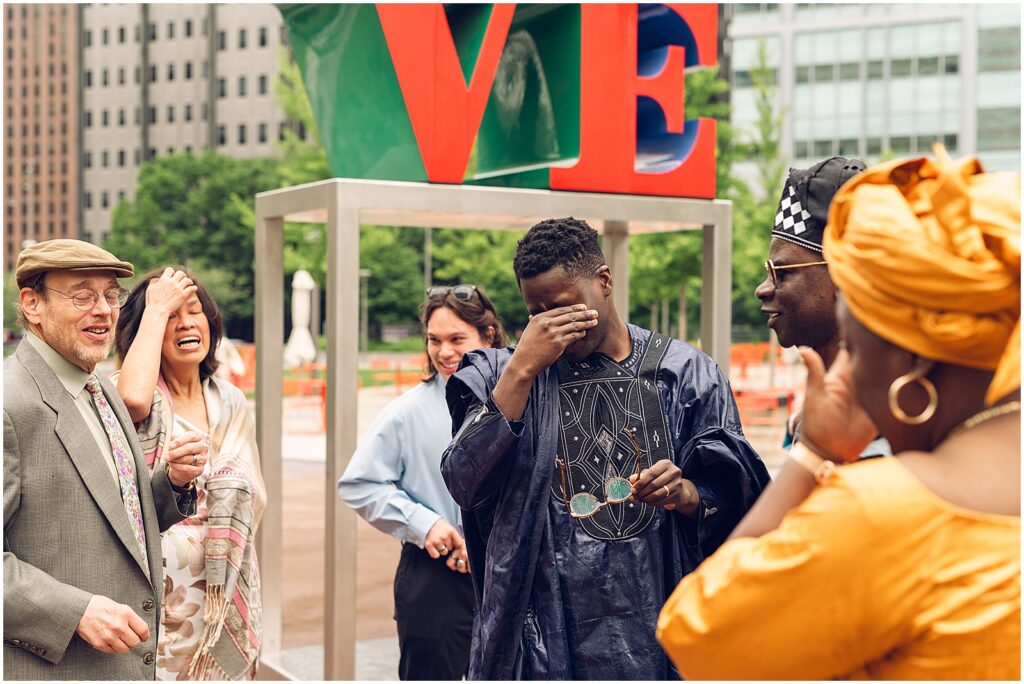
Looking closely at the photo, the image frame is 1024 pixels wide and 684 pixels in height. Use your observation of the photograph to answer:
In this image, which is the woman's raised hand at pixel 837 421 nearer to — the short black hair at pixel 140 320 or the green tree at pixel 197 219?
the short black hair at pixel 140 320

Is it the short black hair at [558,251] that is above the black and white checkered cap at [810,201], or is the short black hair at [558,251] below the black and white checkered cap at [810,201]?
below

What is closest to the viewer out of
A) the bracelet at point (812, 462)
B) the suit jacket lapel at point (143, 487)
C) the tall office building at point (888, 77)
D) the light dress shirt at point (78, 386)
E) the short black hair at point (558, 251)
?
the bracelet at point (812, 462)

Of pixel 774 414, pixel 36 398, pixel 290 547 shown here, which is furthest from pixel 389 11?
pixel 774 414

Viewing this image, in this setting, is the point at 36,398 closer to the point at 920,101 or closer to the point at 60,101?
the point at 920,101

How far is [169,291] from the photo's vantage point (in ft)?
13.6

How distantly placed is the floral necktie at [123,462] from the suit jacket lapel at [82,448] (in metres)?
0.07

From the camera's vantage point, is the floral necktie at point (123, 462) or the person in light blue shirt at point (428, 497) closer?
the floral necktie at point (123, 462)

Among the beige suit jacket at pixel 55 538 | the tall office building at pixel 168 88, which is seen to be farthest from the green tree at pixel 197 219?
the beige suit jacket at pixel 55 538

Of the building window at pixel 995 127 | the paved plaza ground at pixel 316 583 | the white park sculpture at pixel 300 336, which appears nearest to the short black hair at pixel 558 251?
the paved plaza ground at pixel 316 583

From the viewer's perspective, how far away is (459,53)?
5457 mm

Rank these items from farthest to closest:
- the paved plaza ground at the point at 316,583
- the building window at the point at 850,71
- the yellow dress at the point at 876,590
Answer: the building window at the point at 850,71 → the paved plaza ground at the point at 316,583 → the yellow dress at the point at 876,590

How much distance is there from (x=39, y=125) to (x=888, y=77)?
8099 centimetres

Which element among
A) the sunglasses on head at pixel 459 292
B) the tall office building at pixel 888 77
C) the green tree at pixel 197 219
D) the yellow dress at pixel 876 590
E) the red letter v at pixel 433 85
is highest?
the tall office building at pixel 888 77

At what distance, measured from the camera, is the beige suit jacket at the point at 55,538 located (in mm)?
2832
